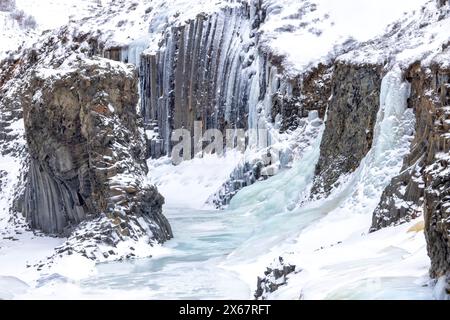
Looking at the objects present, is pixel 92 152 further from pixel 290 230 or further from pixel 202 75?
pixel 202 75

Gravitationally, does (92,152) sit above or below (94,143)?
below

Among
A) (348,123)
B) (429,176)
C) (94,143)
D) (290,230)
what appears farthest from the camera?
(348,123)

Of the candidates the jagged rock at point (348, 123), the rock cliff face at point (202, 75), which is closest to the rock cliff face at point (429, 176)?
the jagged rock at point (348, 123)

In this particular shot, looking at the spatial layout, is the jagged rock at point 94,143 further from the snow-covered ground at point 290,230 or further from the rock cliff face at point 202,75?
the rock cliff face at point 202,75

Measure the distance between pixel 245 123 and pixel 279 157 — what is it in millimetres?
5709

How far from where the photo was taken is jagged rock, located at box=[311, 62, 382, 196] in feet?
81.2

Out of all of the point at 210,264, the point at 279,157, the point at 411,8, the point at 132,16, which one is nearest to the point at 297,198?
the point at 279,157

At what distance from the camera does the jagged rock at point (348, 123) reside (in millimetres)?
24750

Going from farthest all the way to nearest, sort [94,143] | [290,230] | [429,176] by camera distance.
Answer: [94,143], [290,230], [429,176]

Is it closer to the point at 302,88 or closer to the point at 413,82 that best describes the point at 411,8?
the point at 302,88

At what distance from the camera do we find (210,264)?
1859 centimetres

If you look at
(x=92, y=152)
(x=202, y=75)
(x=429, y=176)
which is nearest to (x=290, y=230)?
(x=92, y=152)

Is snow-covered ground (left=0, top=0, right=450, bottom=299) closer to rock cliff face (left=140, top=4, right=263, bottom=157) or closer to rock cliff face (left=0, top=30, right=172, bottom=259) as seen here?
rock cliff face (left=0, top=30, right=172, bottom=259)

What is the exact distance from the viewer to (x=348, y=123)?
26078 mm
